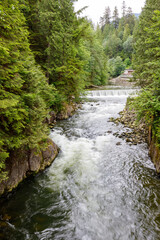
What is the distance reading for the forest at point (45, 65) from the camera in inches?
153

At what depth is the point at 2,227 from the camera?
11.4 ft

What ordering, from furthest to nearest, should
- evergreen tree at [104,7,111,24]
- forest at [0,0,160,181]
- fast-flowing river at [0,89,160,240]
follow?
evergreen tree at [104,7,111,24] → forest at [0,0,160,181] → fast-flowing river at [0,89,160,240]

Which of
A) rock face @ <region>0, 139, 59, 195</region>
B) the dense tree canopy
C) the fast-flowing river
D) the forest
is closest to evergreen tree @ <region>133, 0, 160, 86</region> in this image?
the forest

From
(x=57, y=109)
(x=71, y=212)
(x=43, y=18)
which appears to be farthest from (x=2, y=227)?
(x=43, y=18)

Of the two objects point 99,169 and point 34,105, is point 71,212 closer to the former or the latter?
point 99,169

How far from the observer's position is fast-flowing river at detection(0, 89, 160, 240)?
139 inches

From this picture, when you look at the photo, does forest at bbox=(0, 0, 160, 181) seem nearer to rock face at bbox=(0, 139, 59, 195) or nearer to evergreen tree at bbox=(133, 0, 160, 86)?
evergreen tree at bbox=(133, 0, 160, 86)

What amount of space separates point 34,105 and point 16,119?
4.01ft

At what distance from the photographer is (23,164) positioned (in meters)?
4.81

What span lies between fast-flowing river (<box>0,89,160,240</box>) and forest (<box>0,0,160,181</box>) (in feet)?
4.95

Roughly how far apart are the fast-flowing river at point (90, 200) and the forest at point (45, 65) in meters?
1.51

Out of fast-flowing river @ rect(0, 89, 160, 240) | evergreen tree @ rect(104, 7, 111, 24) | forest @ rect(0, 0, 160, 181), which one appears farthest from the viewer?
evergreen tree @ rect(104, 7, 111, 24)

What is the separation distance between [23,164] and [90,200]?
2651 mm

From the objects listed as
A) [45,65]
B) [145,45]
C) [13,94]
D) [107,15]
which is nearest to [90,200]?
[13,94]
